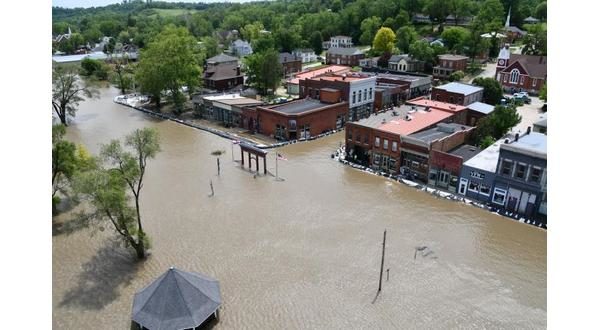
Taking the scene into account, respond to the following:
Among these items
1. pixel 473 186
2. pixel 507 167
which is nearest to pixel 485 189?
pixel 473 186

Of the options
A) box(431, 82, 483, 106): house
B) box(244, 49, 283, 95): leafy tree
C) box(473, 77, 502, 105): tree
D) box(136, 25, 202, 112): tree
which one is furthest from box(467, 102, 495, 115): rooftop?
box(136, 25, 202, 112): tree

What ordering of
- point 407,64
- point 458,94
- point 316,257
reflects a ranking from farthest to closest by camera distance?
point 407,64 < point 458,94 < point 316,257

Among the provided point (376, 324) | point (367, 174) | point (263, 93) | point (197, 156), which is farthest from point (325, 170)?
point (263, 93)

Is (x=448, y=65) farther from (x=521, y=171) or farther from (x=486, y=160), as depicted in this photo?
(x=521, y=171)

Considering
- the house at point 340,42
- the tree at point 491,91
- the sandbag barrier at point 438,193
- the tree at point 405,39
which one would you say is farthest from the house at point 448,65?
the sandbag barrier at point 438,193

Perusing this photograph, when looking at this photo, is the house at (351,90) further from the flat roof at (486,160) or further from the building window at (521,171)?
the building window at (521,171)

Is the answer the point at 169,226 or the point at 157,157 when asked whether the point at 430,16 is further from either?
the point at 169,226

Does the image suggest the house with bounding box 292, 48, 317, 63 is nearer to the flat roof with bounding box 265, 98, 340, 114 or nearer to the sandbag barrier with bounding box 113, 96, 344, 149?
the sandbag barrier with bounding box 113, 96, 344, 149
